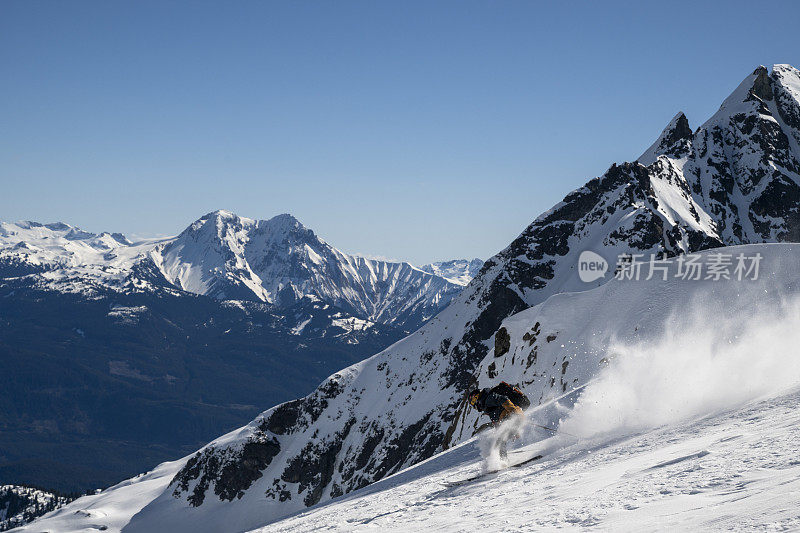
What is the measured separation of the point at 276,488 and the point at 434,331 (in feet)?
157

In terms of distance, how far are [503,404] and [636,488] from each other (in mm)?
7614

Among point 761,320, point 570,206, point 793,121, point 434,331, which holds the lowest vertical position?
point 761,320

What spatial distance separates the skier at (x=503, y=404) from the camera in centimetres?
2105

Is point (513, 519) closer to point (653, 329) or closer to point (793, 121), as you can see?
point (653, 329)

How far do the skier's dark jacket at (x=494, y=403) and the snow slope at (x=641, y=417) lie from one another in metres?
2.00

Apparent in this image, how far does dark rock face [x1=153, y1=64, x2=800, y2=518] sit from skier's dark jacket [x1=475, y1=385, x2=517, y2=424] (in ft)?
253

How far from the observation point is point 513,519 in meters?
13.8

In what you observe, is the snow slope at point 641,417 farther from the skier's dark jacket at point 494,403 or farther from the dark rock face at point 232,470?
the dark rock face at point 232,470

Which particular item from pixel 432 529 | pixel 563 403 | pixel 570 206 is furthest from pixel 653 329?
pixel 570 206

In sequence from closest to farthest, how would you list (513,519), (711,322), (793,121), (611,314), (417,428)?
(513,519), (711,322), (611,314), (417,428), (793,121)

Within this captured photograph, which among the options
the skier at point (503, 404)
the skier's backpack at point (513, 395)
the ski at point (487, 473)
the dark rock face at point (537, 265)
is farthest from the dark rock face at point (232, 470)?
the skier's backpack at point (513, 395)

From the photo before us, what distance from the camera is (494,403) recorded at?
69.8ft

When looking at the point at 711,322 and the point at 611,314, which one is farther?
the point at 611,314

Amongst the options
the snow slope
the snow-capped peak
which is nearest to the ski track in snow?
the snow slope
